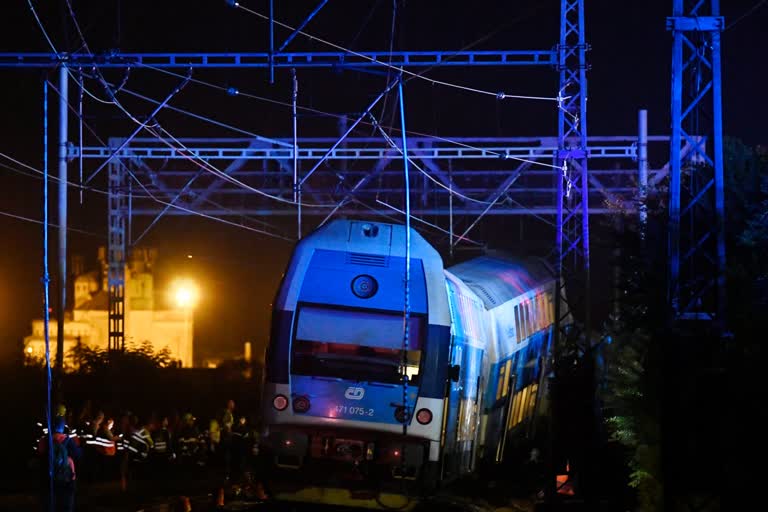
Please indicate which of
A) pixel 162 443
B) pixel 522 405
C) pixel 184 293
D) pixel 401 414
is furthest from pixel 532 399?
pixel 184 293

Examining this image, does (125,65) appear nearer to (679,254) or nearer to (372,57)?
(372,57)

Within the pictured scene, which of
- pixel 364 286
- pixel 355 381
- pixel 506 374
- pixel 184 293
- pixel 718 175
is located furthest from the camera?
pixel 184 293

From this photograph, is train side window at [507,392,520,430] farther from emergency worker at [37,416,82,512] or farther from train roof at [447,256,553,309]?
emergency worker at [37,416,82,512]

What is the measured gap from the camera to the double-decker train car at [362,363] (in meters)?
15.9

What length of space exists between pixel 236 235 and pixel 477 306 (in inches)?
1720

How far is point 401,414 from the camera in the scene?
16.0 meters

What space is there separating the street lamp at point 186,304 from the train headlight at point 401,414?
41.4 m

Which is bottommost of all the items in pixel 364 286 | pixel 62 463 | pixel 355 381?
pixel 62 463

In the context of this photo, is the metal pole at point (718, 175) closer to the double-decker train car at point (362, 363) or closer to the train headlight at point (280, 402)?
the double-decker train car at point (362, 363)

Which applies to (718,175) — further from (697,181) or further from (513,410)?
(513,410)

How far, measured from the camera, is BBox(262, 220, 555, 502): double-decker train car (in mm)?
15945

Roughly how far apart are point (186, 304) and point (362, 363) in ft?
139

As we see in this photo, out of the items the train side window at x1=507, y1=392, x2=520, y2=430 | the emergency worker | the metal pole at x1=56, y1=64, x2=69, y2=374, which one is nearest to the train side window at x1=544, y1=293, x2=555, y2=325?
the train side window at x1=507, y1=392, x2=520, y2=430

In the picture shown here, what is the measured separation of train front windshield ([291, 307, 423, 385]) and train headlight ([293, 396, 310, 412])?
34 cm
